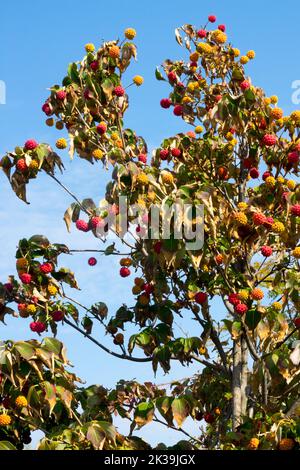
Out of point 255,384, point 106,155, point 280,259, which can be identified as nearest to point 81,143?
→ point 106,155

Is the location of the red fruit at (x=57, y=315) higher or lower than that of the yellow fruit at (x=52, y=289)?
lower

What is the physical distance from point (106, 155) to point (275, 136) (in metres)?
1.61

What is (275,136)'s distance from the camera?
7.50 meters

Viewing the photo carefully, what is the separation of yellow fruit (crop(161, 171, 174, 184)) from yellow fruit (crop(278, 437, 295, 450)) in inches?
94.7

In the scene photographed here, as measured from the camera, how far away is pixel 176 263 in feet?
20.6

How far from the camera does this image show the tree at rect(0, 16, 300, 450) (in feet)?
20.8

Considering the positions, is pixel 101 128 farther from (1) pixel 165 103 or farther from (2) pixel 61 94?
(1) pixel 165 103

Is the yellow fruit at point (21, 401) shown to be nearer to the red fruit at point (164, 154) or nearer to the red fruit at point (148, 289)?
the red fruit at point (148, 289)

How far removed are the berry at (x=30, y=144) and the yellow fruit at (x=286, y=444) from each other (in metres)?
3.45

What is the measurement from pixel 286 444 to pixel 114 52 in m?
4.14

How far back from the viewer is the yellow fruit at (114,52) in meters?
7.84

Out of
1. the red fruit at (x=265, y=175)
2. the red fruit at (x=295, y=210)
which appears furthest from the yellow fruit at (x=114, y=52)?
the red fruit at (x=295, y=210)

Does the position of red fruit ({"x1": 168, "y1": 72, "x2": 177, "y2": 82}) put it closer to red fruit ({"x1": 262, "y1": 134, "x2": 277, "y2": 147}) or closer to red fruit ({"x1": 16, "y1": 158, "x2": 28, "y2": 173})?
red fruit ({"x1": 262, "y1": 134, "x2": 277, "y2": 147})

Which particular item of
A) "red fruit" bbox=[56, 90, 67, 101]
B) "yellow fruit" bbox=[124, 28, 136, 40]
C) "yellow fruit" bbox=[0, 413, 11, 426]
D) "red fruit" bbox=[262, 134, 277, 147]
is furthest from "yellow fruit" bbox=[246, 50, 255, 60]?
"yellow fruit" bbox=[0, 413, 11, 426]
